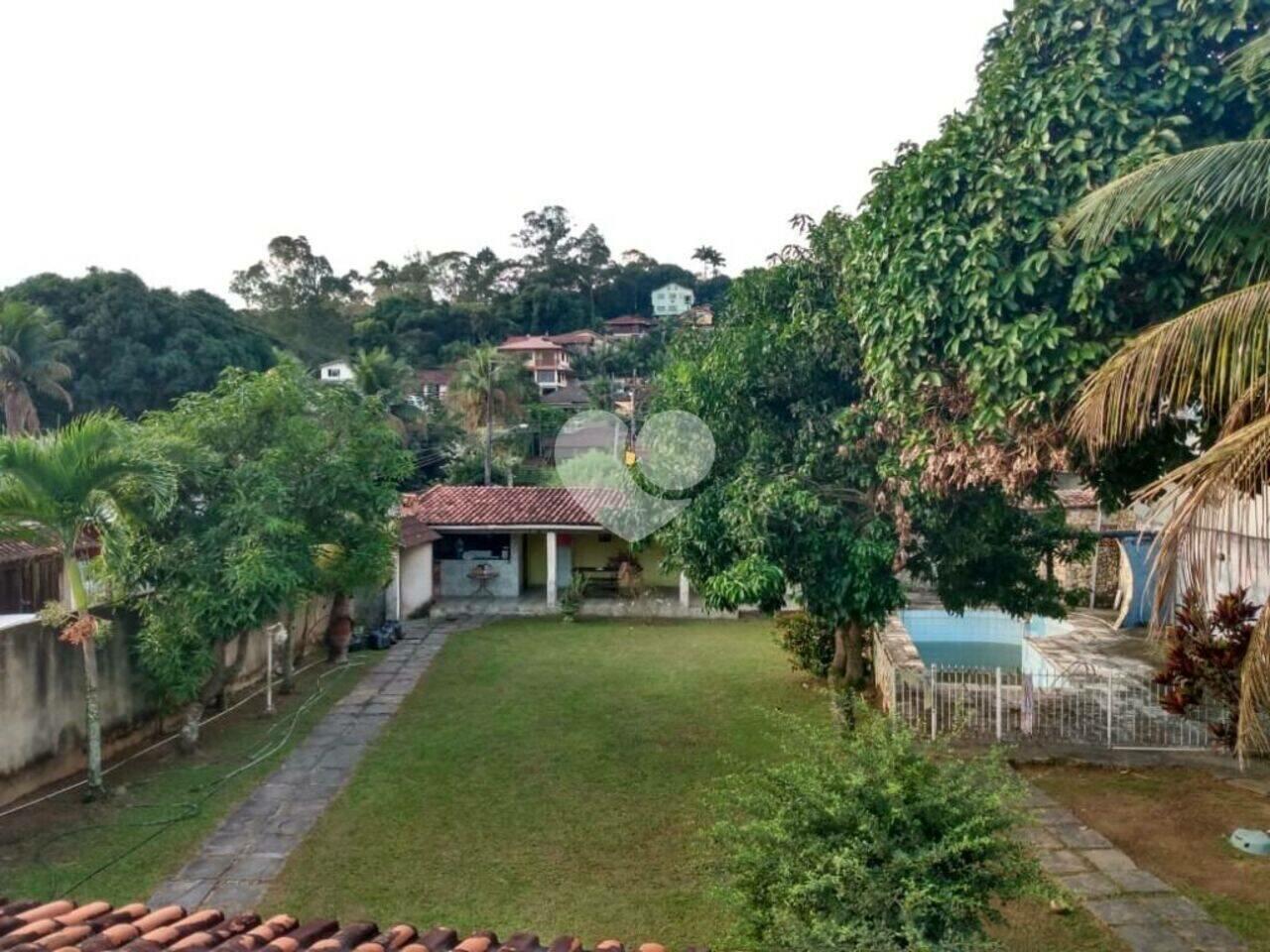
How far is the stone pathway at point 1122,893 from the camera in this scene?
598 cm

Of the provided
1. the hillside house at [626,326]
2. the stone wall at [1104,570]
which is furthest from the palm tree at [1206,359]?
the hillside house at [626,326]

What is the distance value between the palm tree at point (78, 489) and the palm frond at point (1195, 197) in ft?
27.5

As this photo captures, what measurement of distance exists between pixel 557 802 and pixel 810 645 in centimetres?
583

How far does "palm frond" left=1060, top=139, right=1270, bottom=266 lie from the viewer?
17.2ft

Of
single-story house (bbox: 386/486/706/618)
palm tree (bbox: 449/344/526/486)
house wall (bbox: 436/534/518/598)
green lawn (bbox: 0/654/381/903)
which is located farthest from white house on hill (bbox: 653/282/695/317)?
green lawn (bbox: 0/654/381/903)

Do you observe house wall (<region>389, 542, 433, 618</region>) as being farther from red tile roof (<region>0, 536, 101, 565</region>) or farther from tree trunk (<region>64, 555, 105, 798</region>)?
tree trunk (<region>64, 555, 105, 798</region>)

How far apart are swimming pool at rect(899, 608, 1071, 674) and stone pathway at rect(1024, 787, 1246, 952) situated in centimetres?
1126

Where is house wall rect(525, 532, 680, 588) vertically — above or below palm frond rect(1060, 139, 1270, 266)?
below

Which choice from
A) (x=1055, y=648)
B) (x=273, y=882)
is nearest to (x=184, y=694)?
(x=273, y=882)

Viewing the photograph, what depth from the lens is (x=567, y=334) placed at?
66812 millimetres

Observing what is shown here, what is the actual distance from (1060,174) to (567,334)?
6132 cm

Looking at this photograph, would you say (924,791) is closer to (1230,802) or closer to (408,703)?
(1230,802)

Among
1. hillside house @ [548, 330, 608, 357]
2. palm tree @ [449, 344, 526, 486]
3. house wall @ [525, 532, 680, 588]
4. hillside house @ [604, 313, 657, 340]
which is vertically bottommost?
house wall @ [525, 532, 680, 588]

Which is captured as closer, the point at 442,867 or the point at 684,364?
the point at 442,867
